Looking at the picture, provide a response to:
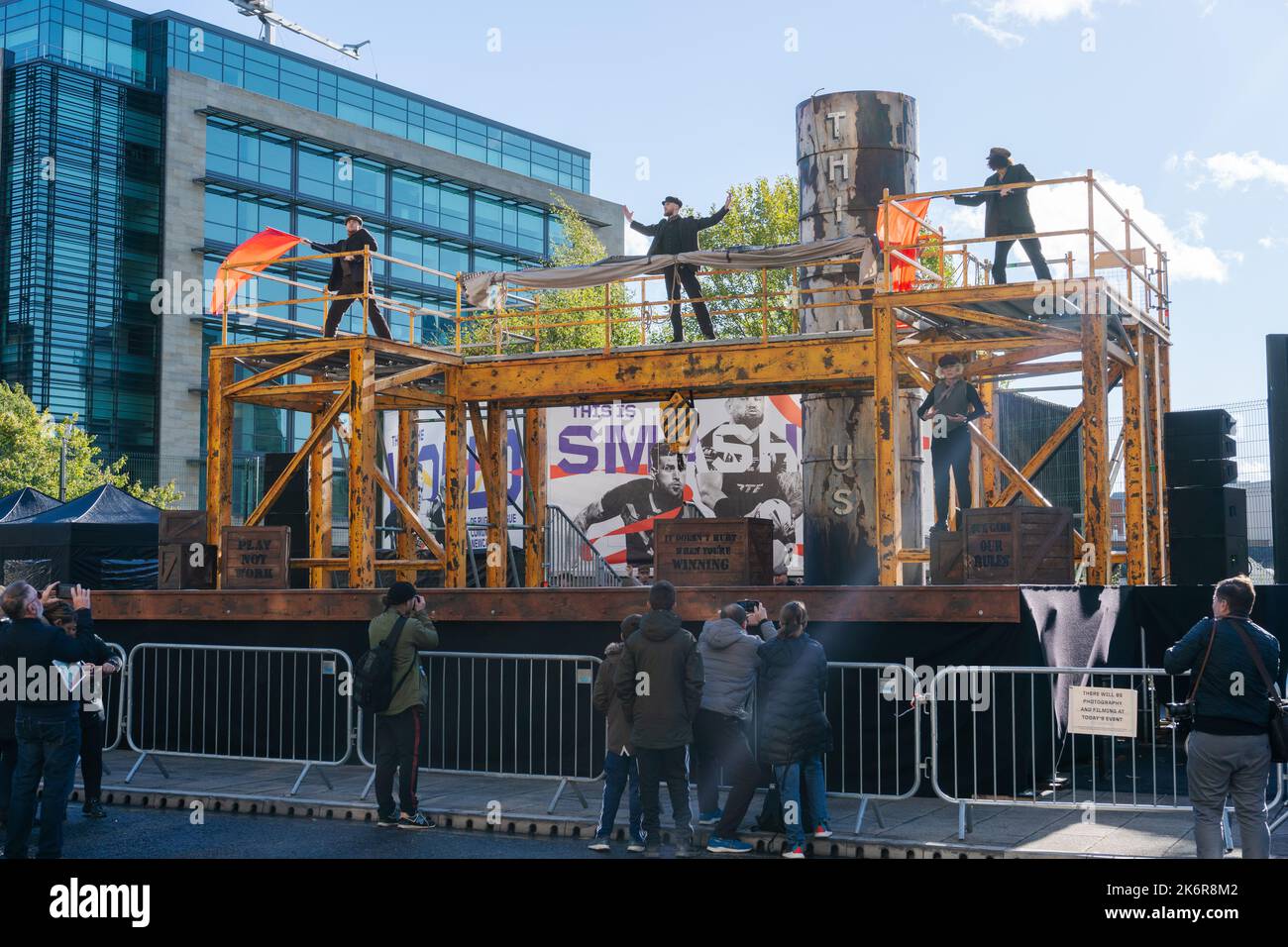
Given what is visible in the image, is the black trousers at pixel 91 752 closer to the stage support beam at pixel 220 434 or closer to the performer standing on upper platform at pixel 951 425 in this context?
the stage support beam at pixel 220 434

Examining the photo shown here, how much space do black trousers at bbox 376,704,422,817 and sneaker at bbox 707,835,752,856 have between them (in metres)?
2.64

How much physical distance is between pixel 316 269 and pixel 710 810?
2078 inches

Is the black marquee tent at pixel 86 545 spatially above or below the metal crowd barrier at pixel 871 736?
above

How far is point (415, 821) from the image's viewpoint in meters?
11.2

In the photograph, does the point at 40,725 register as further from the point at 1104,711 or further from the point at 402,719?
the point at 1104,711

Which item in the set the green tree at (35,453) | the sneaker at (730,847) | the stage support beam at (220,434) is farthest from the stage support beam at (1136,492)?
the green tree at (35,453)

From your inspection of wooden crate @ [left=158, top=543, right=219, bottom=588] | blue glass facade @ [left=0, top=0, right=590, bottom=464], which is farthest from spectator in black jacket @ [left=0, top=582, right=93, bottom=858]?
blue glass facade @ [left=0, top=0, right=590, bottom=464]

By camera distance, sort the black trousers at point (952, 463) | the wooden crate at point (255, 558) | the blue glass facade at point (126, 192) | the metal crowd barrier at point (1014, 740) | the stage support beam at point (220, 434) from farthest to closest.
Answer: the blue glass facade at point (126, 192)
the stage support beam at point (220, 434)
the wooden crate at point (255, 558)
the black trousers at point (952, 463)
the metal crowd barrier at point (1014, 740)

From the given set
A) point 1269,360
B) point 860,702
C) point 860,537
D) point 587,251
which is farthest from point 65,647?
point 587,251

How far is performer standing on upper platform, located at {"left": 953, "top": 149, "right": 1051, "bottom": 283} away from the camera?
1591cm

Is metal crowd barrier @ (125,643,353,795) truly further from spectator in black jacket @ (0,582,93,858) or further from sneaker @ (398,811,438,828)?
spectator in black jacket @ (0,582,93,858)

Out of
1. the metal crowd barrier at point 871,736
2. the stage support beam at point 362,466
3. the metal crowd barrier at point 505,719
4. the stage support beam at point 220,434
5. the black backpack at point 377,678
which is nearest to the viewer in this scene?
the black backpack at point 377,678

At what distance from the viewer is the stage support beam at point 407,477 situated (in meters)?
21.8

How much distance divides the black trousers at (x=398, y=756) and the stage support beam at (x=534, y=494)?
9.97m
